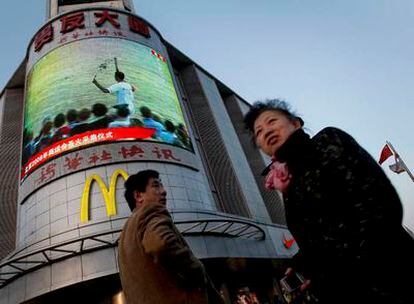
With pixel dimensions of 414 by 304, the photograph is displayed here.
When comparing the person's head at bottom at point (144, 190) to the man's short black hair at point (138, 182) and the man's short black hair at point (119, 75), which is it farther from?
the man's short black hair at point (119, 75)

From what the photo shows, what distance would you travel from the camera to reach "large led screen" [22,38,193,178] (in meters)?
11.5

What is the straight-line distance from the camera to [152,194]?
6.64 ft

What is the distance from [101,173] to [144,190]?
9.24 metres

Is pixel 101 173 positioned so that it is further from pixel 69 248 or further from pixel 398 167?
pixel 398 167

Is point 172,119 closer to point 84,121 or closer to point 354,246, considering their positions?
point 84,121

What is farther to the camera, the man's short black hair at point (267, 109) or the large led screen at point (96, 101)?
the large led screen at point (96, 101)

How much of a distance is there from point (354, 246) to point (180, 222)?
8400mm

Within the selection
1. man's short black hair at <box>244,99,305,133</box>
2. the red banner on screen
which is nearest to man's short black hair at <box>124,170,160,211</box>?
man's short black hair at <box>244,99,305,133</box>

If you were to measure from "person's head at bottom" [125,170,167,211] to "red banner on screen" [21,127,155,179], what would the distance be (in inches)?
379

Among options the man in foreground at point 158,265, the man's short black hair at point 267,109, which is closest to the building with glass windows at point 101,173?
the man in foreground at point 158,265

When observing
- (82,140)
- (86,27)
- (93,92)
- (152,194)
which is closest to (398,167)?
Result: (152,194)

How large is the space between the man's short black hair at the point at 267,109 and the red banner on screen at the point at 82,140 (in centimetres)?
1005

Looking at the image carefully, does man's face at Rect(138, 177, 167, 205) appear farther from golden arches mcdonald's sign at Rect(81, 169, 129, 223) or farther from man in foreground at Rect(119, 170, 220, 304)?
golden arches mcdonald's sign at Rect(81, 169, 129, 223)

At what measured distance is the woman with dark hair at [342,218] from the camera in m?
1.04
